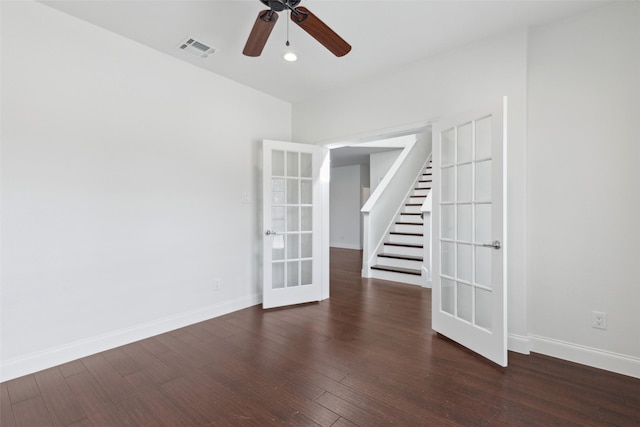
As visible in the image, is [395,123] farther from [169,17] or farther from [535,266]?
[169,17]

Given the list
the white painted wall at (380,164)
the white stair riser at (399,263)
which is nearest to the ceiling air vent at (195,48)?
the white stair riser at (399,263)

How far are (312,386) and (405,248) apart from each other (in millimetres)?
3743

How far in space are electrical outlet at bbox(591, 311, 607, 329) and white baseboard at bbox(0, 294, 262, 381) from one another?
3.34 m

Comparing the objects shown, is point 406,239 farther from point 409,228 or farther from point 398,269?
point 398,269

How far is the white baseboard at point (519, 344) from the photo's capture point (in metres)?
2.45

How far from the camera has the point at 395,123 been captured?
128 inches

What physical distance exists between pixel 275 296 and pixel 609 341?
3027 millimetres

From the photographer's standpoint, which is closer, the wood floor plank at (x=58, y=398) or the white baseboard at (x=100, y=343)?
the wood floor plank at (x=58, y=398)

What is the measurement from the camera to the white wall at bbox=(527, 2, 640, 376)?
215cm

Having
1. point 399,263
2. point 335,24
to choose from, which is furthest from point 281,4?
point 399,263

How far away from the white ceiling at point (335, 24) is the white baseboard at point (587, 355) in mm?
2595

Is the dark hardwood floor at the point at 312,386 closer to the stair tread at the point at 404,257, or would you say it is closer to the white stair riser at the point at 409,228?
the stair tread at the point at 404,257

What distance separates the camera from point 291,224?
3.84 m

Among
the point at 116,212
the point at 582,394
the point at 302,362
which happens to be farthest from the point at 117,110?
the point at 582,394
